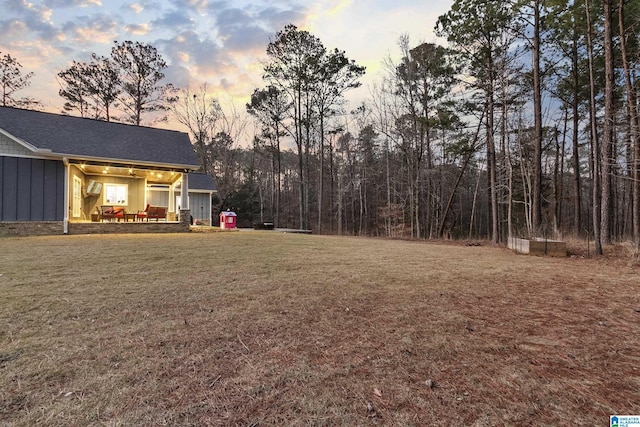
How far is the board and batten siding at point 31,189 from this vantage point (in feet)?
33.0

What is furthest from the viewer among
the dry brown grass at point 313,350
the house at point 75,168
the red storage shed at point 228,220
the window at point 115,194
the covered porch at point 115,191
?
the red storage shed at point 228,220

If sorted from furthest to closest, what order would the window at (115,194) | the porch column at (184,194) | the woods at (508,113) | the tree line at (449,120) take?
the window at (115,194)
the porch column at (184,194)
the tree line at (449,120)
the woods at (508,113)

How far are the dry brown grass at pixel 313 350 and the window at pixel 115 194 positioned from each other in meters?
11.3

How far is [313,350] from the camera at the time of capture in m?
2.28

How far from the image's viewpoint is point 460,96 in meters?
14.3

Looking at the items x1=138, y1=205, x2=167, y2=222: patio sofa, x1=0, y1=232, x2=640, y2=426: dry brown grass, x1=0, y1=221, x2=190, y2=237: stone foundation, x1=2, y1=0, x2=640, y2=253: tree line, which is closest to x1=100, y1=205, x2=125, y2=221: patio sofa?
x1=138, y1=205, x2=167, y2=222: patio sofa

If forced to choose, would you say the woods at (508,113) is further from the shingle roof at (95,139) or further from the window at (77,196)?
the window at (77,196)

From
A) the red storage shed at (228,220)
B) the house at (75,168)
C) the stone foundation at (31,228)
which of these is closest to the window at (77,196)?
the house at (75,168)

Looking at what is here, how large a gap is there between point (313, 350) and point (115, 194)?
51.0 ft

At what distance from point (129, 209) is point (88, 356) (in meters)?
14.7

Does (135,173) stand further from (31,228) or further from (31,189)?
(31,228)

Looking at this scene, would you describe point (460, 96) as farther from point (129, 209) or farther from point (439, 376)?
point (129, 209)

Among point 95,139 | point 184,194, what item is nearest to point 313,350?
point 184,194

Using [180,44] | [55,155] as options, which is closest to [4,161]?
[55,155]
